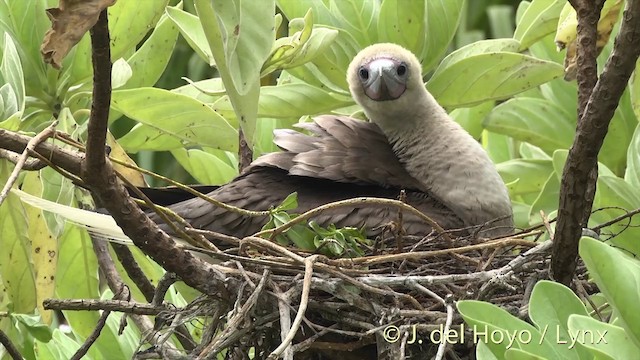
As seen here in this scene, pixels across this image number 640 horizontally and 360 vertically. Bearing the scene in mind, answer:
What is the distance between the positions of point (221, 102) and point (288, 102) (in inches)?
8.5

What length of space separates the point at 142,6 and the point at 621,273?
1.52 meters

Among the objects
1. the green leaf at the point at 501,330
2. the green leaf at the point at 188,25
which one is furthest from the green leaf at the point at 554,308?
the green leaf at the point at 188,25

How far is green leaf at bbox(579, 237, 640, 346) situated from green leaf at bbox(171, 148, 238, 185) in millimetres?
1853

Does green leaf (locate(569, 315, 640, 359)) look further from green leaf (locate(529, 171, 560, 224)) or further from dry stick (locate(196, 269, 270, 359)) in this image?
green leaf (locate(529, 171, 560, 224))

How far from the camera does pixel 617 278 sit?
1.79 meters

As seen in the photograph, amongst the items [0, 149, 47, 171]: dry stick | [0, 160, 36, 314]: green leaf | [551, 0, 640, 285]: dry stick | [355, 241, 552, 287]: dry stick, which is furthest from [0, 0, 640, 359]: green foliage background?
[551, 0, 640, 285]: dry stick

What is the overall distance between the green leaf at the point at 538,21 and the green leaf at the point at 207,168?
1.04 m

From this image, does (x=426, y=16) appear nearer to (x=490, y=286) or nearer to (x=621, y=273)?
(x=490, y=286)

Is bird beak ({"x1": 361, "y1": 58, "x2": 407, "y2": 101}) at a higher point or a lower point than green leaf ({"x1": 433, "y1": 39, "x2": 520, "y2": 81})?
lower

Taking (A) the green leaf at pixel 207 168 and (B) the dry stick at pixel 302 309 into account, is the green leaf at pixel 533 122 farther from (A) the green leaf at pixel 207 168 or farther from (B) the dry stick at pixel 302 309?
(B) the dry stick at pixel 302 309

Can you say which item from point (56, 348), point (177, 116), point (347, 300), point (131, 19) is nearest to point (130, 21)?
point (131, 19)

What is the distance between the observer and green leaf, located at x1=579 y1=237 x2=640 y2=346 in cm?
177

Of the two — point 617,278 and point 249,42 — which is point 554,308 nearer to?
point 617,278

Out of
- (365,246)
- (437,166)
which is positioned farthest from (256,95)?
(437,166)
